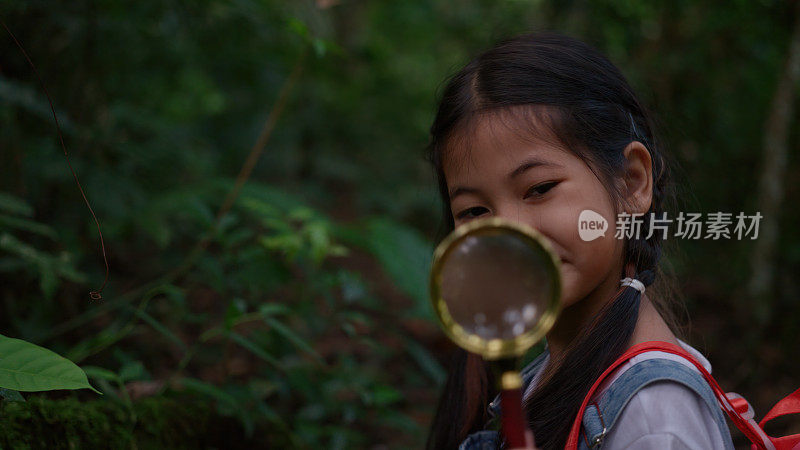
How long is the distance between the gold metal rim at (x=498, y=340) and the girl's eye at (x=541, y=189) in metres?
0.46

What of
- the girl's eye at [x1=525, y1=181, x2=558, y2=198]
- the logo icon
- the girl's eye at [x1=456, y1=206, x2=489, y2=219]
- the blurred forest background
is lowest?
the blurred forest background

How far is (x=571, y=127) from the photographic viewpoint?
140cm

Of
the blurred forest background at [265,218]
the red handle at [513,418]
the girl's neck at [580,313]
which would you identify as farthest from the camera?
the blurred forest background at [265,218]

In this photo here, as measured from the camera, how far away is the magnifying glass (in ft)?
2.85

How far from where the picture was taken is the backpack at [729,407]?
3.99 feet

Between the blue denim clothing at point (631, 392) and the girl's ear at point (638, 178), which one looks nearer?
the blue denim clothing at point (631, 392)

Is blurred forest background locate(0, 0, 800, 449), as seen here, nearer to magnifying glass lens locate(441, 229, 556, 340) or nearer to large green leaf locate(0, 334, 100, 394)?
large green leaf locate(0, 334, 100, 394)

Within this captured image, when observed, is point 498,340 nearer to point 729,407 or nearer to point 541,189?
point 541,189

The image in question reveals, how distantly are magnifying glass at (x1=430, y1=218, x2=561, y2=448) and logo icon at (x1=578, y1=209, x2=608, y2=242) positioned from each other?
453 mm

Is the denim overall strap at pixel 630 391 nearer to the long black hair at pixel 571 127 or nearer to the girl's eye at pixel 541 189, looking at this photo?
the long black hair at pixel 571 127

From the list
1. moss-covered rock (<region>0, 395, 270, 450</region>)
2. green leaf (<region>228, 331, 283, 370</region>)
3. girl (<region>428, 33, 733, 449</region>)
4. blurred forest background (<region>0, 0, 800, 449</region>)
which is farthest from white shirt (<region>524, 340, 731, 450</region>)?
moss-covered rock (<region>0, 395, 270, 450</region>)

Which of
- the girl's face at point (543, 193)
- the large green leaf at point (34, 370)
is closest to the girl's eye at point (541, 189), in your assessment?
the girl's face at point (543, 193)

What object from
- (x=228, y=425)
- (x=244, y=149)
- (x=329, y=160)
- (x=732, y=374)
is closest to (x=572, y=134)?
(x=228, y=425)

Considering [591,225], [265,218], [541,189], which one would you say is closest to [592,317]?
[591,225]
